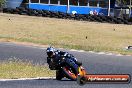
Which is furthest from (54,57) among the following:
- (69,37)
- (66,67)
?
(69,37)

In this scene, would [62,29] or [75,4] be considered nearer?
[62,29]

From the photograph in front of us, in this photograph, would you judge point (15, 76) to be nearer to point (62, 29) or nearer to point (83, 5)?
point (62, 29)

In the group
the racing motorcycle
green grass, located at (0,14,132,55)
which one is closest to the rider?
the racing motorcycle

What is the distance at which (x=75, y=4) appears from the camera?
73438 millimetres

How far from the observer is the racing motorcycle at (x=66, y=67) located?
2.66 m

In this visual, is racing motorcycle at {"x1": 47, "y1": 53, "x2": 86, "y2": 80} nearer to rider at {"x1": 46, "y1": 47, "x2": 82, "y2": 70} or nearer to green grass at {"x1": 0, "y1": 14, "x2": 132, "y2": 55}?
rider at {"x1": 46, "y1": 47, "x2": 82, "y2": 70}

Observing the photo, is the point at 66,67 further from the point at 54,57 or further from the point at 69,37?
the point at 69,37

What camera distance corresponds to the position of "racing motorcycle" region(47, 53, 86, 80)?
2.66m

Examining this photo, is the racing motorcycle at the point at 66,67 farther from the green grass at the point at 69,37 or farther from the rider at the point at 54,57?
the green grass at the point at 69,37

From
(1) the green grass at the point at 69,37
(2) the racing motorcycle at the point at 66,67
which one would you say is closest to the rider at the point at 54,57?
(2) the racing motorcycle at the point at 66,67

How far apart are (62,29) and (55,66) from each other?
34178 mm

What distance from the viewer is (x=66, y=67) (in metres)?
2.71

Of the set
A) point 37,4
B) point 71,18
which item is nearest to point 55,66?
point 71,18

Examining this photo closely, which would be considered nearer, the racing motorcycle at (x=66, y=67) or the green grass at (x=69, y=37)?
the racing motorcycle at (x=66, y=67)
